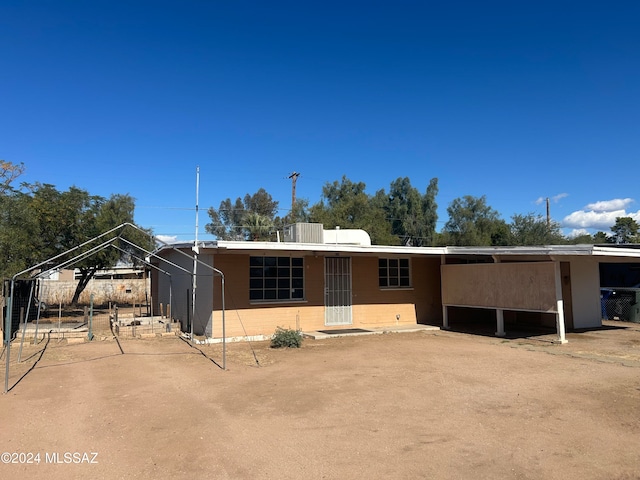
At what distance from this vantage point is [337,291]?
1434cm

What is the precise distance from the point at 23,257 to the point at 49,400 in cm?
1290

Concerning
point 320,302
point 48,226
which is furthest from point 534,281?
point 48,226

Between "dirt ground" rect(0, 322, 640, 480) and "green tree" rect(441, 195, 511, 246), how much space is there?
1024 inches

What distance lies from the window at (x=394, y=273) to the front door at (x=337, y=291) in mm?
1351

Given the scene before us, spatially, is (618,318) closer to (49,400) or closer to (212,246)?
(212,246)

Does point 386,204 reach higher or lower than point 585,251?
higher

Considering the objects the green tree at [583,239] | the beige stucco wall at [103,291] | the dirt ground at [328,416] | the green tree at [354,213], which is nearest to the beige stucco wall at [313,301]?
the dirt ground at [328,416]

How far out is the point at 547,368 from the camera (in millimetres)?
8406

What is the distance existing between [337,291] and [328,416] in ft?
28.5

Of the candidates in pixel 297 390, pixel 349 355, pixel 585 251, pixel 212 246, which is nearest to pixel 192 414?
pixel 297 390

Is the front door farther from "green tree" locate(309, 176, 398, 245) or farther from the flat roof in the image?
"green tree" locate(309, 176, 398, 245)

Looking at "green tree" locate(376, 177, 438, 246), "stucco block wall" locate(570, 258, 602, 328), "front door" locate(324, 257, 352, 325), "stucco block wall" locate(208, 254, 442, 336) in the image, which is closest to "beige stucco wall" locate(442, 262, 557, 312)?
"stucco block wall" locate(208, 254, 442, 336)

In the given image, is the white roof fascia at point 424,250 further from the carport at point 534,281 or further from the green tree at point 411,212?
the green tree at point 411,212

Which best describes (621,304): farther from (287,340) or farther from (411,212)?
(411,212)
